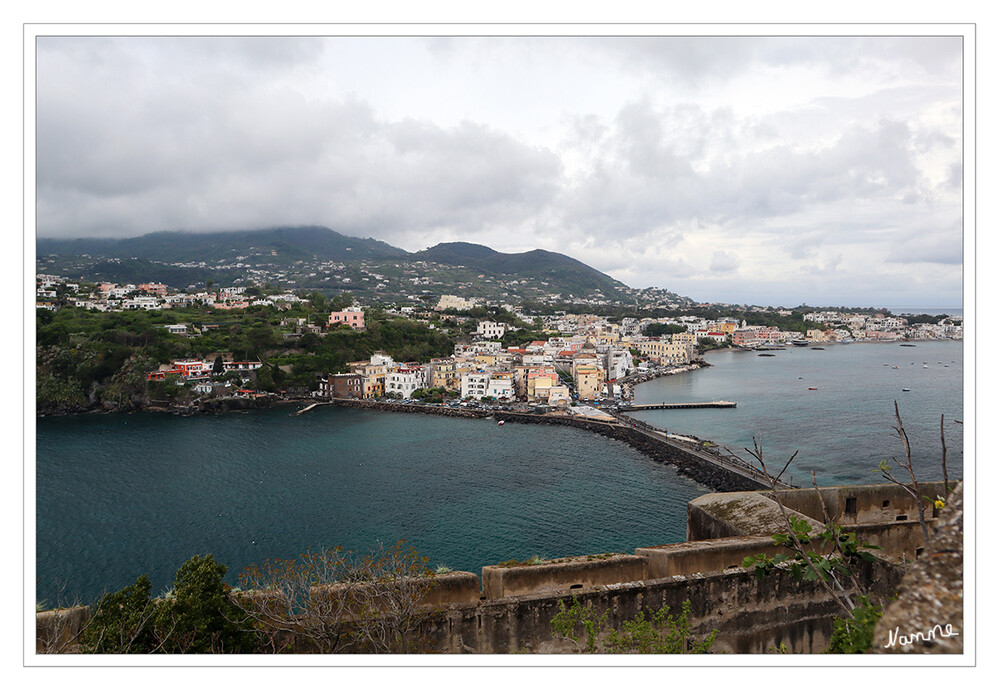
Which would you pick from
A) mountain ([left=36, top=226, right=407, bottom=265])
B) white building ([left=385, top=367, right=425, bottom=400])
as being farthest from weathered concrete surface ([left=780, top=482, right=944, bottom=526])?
mountain ([left=36, top=226, right=407, bottom=265])

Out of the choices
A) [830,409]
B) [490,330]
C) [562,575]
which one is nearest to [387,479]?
[562,575]

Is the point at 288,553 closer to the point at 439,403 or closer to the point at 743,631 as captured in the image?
the point at 743,631

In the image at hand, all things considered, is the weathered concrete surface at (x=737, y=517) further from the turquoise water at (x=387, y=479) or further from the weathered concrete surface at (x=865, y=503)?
the turquoise water at (x=387, y=479)

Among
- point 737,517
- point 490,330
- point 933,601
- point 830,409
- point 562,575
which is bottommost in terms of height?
point 830,409

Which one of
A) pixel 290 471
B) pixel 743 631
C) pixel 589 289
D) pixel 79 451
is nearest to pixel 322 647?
pixel 743 631

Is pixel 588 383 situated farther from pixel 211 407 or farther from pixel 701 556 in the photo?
pixel 701 556

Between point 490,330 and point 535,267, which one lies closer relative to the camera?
point 490,330

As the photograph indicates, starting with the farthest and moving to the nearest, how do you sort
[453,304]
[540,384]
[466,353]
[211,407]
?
[453,304], [466,353], [540,384], [211,407]
